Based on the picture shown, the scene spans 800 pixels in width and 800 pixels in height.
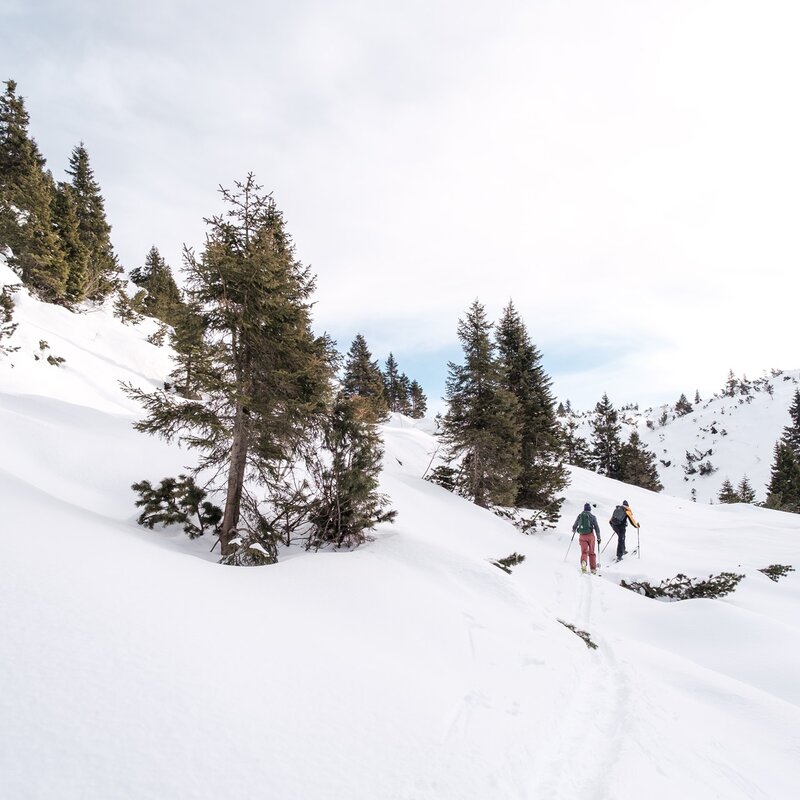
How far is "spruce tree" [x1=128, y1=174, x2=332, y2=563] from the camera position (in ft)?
29.4

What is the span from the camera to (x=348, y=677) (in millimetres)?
4398

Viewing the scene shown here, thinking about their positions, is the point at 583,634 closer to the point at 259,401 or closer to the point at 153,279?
the point at 259,401

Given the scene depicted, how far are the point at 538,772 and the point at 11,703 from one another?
4.35 meters

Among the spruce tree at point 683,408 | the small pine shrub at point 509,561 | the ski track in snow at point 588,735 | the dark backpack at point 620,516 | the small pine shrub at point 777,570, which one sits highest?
the spruce tree at point 683,408

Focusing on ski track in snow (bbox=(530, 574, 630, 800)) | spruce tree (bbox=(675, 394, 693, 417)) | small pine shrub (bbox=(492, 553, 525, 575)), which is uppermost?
spruce tree (bbox=(675, 394, 693, 417))

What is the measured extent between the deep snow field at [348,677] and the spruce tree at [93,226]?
98.4ft

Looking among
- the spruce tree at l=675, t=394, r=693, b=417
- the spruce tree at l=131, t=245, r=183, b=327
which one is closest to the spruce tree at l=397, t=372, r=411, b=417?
the spruce tree at l=131, t=245, r=183, b=327

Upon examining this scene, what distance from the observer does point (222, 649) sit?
Answer: 13.4ft

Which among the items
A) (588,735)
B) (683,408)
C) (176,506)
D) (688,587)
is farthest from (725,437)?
(176,506)

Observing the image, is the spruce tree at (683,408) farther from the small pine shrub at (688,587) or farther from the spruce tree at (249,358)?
the spruce tree at (249,358)

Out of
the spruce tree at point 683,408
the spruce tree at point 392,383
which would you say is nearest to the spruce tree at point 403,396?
the spruce tree at point 392,383

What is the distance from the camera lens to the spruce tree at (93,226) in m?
34.9

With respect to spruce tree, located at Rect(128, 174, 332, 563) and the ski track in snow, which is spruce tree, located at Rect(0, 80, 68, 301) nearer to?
spruce tree, located at Rect(128, 174, 332, 563)

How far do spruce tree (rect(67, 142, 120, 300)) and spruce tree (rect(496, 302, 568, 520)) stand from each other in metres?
33.2
